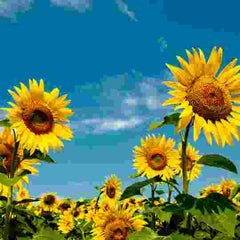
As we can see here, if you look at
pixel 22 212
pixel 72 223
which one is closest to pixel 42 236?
pixel 22 212

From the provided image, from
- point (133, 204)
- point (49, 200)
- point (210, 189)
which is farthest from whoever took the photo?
point (49, 200)

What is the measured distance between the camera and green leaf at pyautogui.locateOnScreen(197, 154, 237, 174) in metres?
4.60

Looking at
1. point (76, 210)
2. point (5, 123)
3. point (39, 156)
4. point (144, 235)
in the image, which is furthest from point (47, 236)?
point (76, 210)

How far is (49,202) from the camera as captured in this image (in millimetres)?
16312

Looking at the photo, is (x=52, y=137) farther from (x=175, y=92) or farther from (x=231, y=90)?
(x=231, y=90)

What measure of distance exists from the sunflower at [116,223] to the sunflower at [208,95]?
6.79ft

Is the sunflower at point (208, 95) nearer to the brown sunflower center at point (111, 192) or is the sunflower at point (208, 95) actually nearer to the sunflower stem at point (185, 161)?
the sunflower stem at point (185, 161)

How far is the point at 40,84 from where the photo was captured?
6.36 metres

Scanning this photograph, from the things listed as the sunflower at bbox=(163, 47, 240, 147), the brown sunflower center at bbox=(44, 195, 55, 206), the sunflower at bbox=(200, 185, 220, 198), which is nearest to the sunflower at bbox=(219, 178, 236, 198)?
the sunflower at bbox=(200, 185, 220, 198)

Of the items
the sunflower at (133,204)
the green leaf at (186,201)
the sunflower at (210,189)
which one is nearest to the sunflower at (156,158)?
the sunflower at (133,204)

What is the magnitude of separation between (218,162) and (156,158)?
467 centimetres

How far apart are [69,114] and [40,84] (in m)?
0.64

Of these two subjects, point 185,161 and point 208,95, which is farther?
point 208,95

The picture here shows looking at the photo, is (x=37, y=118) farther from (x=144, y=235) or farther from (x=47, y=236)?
(x=144, y=235)
